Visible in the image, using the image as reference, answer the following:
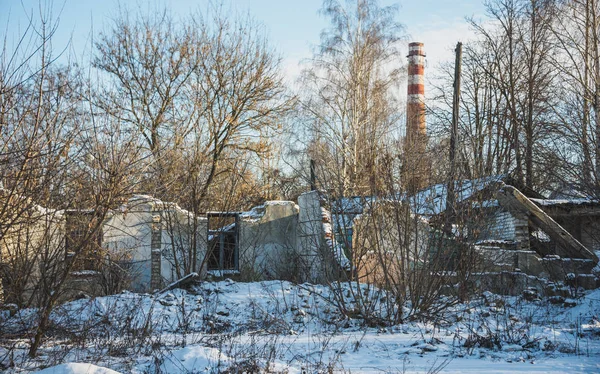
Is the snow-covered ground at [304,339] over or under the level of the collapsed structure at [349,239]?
under

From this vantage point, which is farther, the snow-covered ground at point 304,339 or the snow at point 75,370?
the snow-covered ground at point 304,339

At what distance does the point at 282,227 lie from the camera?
1783cm

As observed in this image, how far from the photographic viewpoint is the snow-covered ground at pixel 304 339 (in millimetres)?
5766

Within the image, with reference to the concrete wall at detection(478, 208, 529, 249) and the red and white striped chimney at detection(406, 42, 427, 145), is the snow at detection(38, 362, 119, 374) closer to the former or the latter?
the concrete wall at detection(478, 208, 529, 249)

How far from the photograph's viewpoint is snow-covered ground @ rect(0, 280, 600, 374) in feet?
18.9

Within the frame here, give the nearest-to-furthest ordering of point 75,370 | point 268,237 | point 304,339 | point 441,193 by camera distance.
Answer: point 75,370 → point 304,339 → point 441,193 → point 268,237

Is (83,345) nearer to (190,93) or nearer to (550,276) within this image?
(550,276)

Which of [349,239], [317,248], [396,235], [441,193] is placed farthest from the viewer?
[349,239]

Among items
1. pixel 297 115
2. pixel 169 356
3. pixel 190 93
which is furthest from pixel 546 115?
pixel 169 356

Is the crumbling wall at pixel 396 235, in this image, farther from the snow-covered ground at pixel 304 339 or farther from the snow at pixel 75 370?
the snow at pixel 75 370

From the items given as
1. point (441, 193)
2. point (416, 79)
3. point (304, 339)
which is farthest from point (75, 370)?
point (416, 79)

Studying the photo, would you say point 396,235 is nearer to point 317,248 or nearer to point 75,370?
point 317,248

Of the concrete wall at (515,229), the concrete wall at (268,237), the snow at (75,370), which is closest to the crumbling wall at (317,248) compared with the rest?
the concrete wall at (268,237)

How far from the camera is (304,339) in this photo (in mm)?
7555
